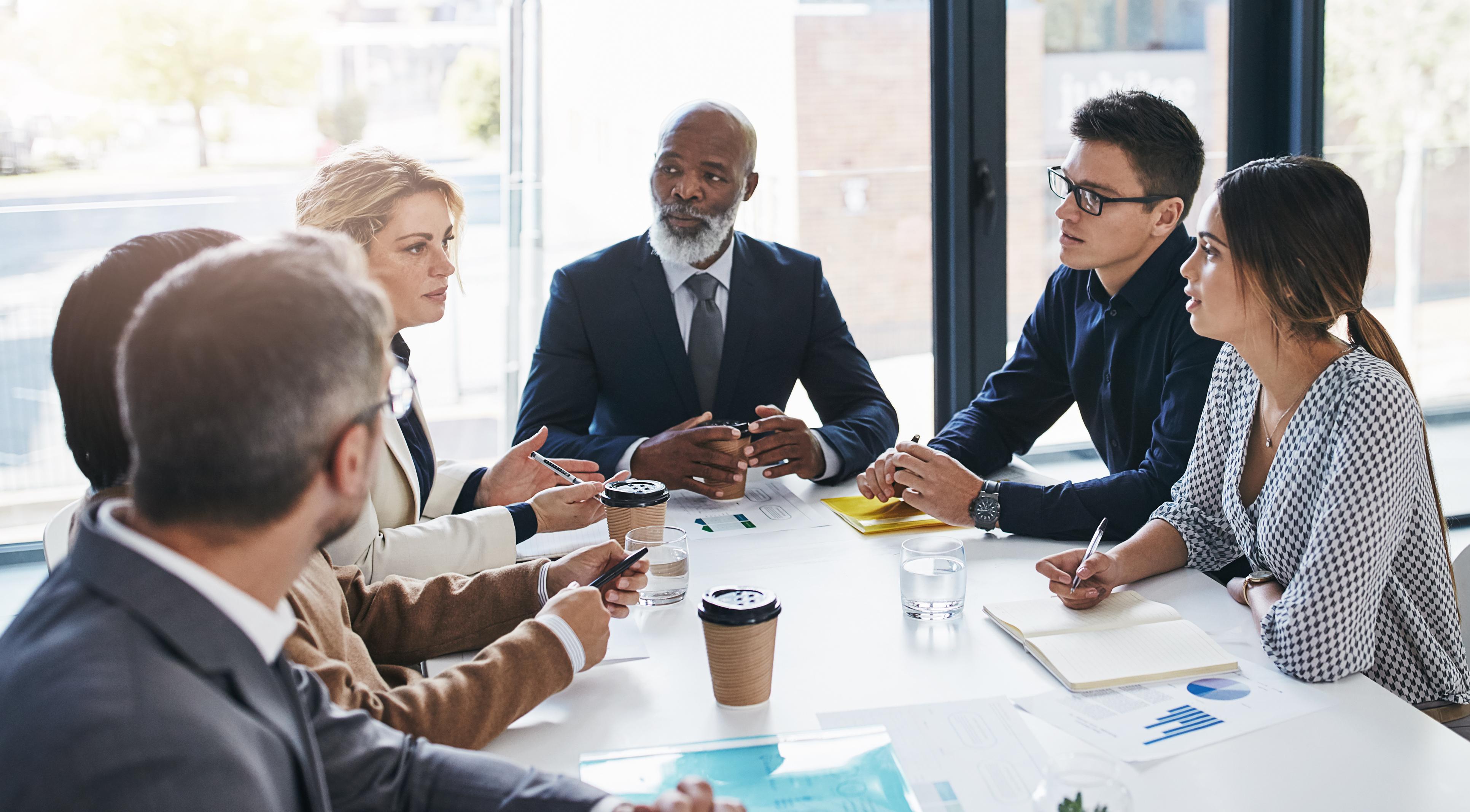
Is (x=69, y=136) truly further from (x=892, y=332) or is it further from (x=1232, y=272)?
(x=1232, y=272)

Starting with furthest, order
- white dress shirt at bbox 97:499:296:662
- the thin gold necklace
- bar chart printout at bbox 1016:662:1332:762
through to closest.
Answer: the thin gold necklace
bar chart printout at bbox 1016:662:1332:762
white dress shirt at bbox 97:499:296:662

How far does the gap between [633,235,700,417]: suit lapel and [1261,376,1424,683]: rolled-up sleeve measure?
63.2 inches

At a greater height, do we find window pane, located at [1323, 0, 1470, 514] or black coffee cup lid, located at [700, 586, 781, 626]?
window pane, located at [1323, 0, 1470, 514]

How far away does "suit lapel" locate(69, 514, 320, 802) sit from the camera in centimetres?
82

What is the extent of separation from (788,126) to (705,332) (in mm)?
1151

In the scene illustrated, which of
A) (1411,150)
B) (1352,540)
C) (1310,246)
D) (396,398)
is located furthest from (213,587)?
(1411,150)

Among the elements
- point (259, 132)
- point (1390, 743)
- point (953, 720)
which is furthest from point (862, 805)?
point (259, 132)

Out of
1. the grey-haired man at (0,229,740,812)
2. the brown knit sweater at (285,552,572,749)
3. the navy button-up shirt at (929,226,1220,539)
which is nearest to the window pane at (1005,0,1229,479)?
the navy button-up shirt at (929,226,1220,539)

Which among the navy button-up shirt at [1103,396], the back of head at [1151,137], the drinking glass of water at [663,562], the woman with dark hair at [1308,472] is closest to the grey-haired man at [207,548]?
the drinking glass of water at [663,562]

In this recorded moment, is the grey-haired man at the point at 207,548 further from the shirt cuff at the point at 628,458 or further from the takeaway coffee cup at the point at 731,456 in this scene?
the shirt cuff at the point at 628,458

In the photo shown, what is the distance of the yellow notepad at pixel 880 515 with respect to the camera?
82.4 inches

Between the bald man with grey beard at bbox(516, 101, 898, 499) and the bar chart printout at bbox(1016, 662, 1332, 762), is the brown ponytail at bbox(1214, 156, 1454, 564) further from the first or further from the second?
the bald man with grey beard at bbox(516, 101, 898, 499)

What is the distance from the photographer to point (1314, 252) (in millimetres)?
1687

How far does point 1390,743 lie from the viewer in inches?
48.9
